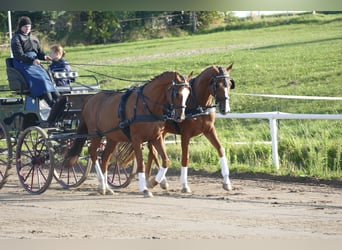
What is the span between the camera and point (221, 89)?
808 cm

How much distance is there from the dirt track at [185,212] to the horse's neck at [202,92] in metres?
1.02

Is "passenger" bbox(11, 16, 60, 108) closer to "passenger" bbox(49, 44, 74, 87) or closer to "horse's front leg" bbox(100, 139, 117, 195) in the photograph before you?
"passenger" bbox(49, 44, 74, 87)

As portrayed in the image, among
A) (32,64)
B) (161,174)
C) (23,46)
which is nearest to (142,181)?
(161,174)

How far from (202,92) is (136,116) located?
866mm

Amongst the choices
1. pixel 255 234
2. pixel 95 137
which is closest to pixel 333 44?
pixel 95 137

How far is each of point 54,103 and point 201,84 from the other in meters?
1.69

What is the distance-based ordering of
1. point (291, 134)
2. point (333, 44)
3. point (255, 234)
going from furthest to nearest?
1. point (333, 44)
2. point (291, 134)
3. point (255, 234)

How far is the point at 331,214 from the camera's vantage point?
658 cm

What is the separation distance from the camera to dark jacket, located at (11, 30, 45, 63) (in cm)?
802

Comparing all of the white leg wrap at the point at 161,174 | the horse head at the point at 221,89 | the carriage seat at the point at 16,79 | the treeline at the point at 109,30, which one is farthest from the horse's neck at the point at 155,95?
the carriage seat at the point at 16,79

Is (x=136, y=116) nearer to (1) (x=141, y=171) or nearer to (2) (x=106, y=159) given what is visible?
(1) (x=141, y=171)

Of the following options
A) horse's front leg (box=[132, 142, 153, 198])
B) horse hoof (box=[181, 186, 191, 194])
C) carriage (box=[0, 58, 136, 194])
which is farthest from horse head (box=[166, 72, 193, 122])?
carriage (box=[0, 58, 136, 194])

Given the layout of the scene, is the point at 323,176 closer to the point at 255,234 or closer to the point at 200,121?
the point at 200,121

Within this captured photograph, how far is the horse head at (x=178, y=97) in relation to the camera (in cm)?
763
